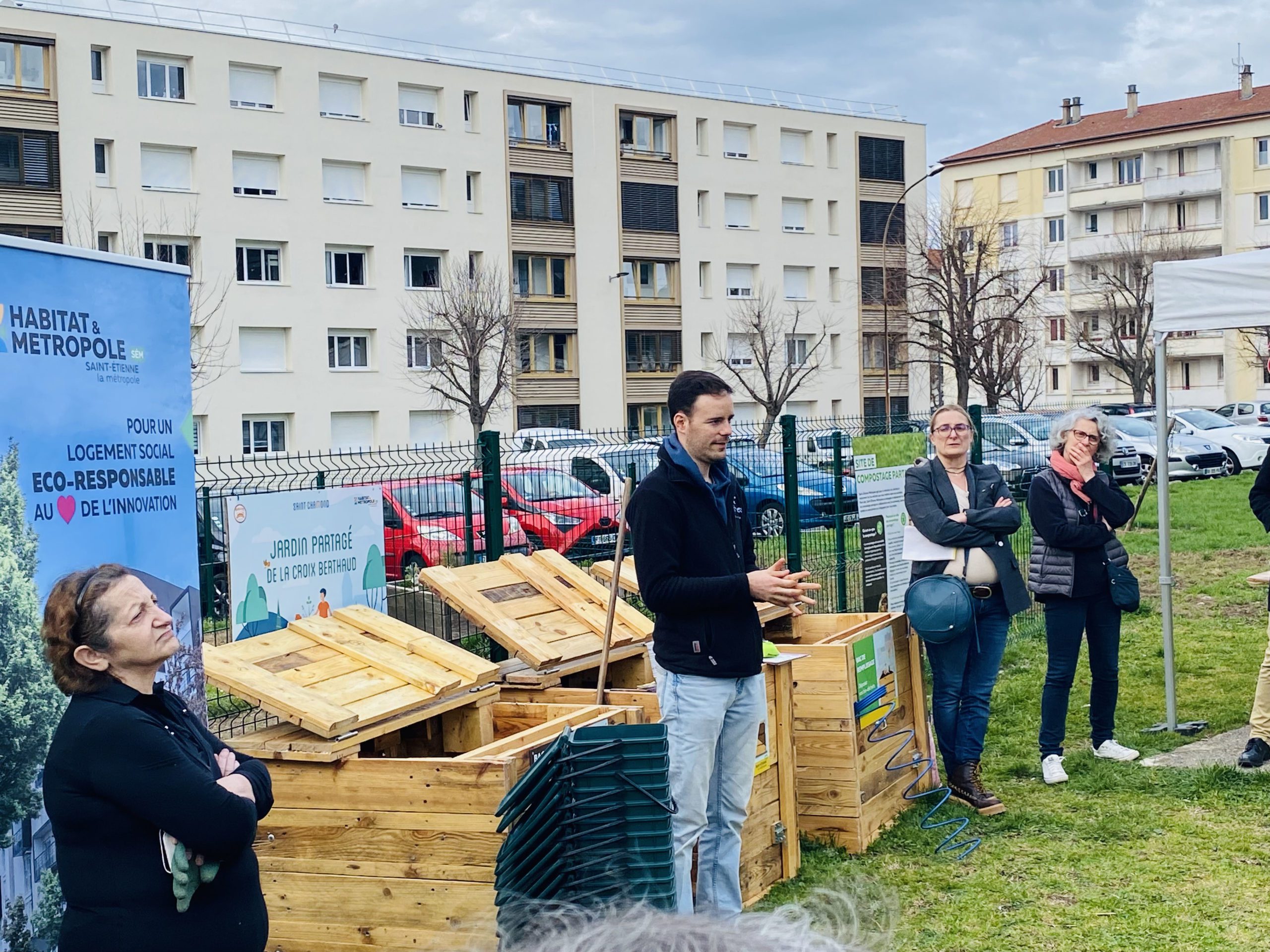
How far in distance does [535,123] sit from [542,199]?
283cm

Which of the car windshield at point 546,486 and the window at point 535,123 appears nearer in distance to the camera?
the car windshield at point 546,486

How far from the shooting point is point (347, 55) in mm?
46375

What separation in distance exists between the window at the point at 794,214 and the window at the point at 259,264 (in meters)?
22.7

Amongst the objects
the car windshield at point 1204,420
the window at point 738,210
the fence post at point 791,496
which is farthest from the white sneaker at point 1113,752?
the window at point 738,210

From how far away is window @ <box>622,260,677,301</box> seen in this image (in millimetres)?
Answer: 53969

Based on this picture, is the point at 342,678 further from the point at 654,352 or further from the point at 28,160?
the point at 654,352

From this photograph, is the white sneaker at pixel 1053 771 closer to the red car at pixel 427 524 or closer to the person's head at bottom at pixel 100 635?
the red car at pixel 427 524

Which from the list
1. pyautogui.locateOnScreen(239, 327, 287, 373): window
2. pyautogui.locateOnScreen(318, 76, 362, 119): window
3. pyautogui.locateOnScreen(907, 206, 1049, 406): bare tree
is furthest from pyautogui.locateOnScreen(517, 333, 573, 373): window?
pyautogui.locateOnScreen(907, 206, 1049, 406): bare tree

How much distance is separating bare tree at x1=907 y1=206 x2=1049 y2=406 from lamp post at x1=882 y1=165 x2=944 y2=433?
2.85ft

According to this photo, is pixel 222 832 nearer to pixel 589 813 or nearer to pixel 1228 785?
pixel 589 813

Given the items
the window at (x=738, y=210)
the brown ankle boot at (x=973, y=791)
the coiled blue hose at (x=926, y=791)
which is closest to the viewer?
the coiled blue hose at (x=926, y=791)

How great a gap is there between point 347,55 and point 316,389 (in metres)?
11.4

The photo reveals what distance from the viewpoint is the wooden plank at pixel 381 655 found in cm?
536

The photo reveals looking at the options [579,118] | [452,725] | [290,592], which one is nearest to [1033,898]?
[452,725]
